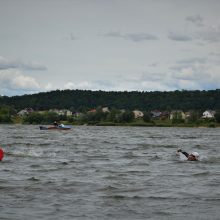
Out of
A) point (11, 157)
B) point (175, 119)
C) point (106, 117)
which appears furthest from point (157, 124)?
point (11, 157)

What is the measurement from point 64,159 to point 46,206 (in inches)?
721

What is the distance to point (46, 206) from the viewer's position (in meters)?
17.8

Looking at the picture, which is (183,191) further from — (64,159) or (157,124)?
(157,124)

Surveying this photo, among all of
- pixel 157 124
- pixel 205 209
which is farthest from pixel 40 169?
pixel 157 124

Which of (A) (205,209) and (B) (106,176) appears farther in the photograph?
(B) (106,176)

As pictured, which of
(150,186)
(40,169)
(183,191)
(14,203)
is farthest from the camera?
(40,169)

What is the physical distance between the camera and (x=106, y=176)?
2617 cm

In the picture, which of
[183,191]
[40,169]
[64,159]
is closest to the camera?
[183,191]

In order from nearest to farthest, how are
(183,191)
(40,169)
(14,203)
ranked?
1. (14,203)
2. (183,191)
3. (40,169)

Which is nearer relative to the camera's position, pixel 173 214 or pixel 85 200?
pixel 173 214

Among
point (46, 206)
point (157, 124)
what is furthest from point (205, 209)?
point (157, 124)

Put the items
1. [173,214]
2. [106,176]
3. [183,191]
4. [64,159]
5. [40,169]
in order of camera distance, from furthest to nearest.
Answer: [64,159], [40,169], [106,176], [183,191], [173,214]

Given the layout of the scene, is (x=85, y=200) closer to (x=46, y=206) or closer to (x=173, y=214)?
(x=46, y=206)

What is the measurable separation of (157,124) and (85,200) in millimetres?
150306
